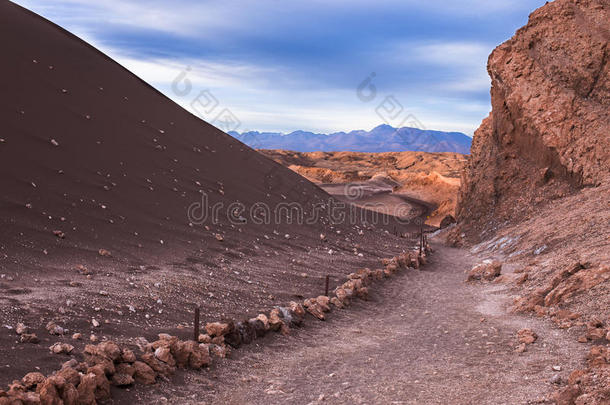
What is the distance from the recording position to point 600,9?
24016mm

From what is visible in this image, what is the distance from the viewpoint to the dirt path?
247 inches

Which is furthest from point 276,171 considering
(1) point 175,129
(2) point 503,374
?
(2) point 503,374

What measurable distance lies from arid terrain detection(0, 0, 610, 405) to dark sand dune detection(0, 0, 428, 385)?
7 cm

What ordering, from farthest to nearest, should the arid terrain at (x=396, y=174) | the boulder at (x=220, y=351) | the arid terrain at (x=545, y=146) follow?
the arid terrain at (x=396, y=174) → the arid terrain at (x=545, y=146) → the boulder at (x=220, y=351)

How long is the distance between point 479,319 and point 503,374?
12.5 ft

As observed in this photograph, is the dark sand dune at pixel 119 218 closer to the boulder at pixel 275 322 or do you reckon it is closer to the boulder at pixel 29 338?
the boulder at pixel 29 338

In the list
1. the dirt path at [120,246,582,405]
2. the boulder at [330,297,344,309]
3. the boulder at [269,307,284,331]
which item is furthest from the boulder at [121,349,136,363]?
the boulder at [330,297,344,309]

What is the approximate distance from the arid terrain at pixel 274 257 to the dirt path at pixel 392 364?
0.15ft

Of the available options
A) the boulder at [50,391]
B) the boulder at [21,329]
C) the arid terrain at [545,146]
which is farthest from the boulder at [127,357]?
the arid terrain at [545,146]

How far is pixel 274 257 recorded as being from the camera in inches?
667

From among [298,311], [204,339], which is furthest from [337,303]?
[204,339]

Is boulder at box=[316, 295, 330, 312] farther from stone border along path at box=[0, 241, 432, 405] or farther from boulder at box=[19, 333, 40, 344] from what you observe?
boulder at box=[19, 333, 40, 344]

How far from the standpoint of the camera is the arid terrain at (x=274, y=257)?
6566 mm

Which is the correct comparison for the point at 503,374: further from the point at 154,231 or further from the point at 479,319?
the point at 154,231
